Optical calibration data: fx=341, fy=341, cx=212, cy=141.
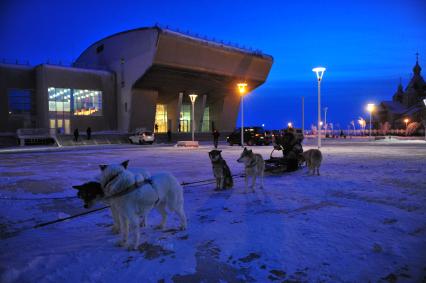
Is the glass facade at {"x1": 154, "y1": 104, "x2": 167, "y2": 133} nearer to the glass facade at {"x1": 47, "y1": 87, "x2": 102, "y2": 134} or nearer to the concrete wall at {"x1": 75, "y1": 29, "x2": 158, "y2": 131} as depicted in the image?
the concrete wall at {"x1": 75, "y1": 29, "x2": 158, "y2": 131}

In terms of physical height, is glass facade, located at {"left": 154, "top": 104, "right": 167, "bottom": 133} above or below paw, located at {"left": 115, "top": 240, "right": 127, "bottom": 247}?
above

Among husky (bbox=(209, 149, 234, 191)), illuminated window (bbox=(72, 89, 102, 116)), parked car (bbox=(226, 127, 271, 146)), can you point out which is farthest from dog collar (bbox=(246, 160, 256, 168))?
illuminated window (bbox=(72, 89, 102, 116))

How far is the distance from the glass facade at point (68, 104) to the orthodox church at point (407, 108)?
74768mm

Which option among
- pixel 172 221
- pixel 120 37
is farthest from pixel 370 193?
pixel 120 37

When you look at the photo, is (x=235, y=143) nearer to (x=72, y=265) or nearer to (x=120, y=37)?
(x=120, y=37)

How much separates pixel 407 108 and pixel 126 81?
8187 centimetres

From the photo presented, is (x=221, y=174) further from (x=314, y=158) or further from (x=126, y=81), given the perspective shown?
(x=126, y=81)

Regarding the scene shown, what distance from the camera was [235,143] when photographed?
34156mm

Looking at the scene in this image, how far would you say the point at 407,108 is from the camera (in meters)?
95.1

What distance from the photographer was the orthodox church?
282ft

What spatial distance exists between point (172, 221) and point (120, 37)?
4763cm

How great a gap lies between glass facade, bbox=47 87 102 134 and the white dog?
42059mm

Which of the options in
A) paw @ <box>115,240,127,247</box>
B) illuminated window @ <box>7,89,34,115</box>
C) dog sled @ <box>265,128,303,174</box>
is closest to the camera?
paw @ <box>115,240,127,247</box>

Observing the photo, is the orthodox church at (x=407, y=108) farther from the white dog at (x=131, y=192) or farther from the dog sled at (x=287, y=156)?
the white dog at (x=131, y=192)
